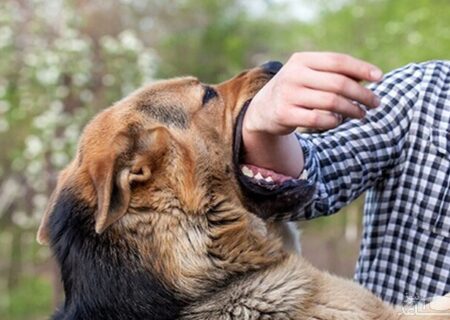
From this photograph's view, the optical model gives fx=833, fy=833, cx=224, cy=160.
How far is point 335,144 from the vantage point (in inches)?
127

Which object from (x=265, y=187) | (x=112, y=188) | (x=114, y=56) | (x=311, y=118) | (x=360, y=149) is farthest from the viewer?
(x=114, y=56)

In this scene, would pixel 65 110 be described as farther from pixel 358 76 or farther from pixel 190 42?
pixel 358 76

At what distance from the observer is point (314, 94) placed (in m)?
2.40

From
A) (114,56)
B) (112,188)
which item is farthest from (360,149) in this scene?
(114,56)

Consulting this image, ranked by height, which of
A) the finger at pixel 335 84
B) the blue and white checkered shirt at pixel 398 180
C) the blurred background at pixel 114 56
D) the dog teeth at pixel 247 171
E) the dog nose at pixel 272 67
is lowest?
the blurred background at pixel 114 56

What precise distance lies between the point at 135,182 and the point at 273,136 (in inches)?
19.2

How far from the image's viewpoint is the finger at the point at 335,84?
2357 mm

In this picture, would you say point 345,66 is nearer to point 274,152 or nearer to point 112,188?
point 274,152

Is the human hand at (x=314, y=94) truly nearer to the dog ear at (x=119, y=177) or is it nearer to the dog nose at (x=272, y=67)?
the dog ear at (x=119, y=177)

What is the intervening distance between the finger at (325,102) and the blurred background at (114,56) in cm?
532

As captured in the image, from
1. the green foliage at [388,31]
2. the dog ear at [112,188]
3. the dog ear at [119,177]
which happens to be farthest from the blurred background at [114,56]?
the dog ear at [112,188]

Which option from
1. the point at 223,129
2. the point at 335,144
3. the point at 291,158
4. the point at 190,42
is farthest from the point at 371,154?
the point at 190,42

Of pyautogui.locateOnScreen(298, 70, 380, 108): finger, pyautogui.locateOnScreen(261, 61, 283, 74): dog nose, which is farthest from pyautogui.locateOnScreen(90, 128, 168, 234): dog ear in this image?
pyautogui.locateOnScreen(298, 70, 380, 108): finger

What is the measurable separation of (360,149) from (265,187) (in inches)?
18.2
